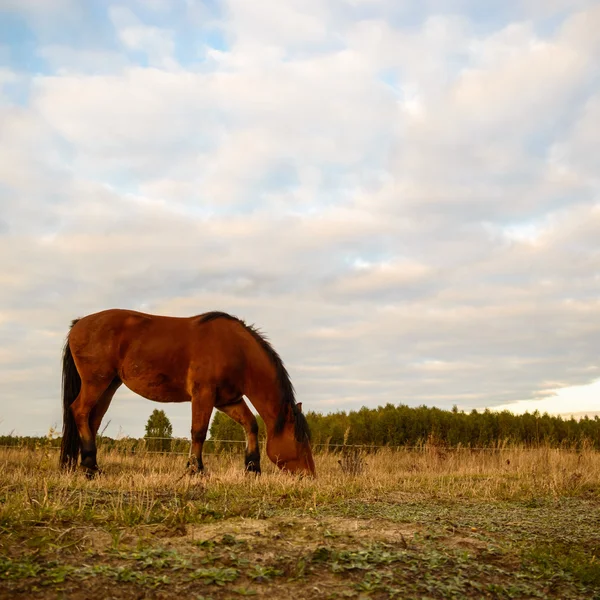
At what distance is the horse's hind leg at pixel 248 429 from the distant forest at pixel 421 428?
9.60 metres

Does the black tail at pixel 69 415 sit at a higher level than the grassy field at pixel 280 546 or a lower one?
higher

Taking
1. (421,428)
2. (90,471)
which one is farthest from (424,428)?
(90,471)

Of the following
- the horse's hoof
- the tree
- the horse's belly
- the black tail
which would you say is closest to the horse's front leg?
the horse's belly

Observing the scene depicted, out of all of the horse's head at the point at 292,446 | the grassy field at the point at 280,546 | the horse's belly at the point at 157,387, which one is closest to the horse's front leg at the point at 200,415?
the horse's belly at the point at 157,387

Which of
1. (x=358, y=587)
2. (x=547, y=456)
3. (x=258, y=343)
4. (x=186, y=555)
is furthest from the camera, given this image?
(x=547, y=456)

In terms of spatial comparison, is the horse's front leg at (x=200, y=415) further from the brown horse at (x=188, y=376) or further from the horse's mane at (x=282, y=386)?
the horse's mane at (x=282, y=386)

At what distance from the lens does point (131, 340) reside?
10664 mm

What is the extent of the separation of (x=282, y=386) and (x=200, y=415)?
1334 millimetres

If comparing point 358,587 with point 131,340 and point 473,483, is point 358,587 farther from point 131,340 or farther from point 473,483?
point 131,340

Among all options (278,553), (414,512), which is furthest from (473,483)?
(278,553)

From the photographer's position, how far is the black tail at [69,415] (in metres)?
10.5

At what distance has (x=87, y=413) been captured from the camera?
10406mm

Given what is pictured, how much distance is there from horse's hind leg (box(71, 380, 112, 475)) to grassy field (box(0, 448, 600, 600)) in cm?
284

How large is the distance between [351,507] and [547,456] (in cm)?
969
